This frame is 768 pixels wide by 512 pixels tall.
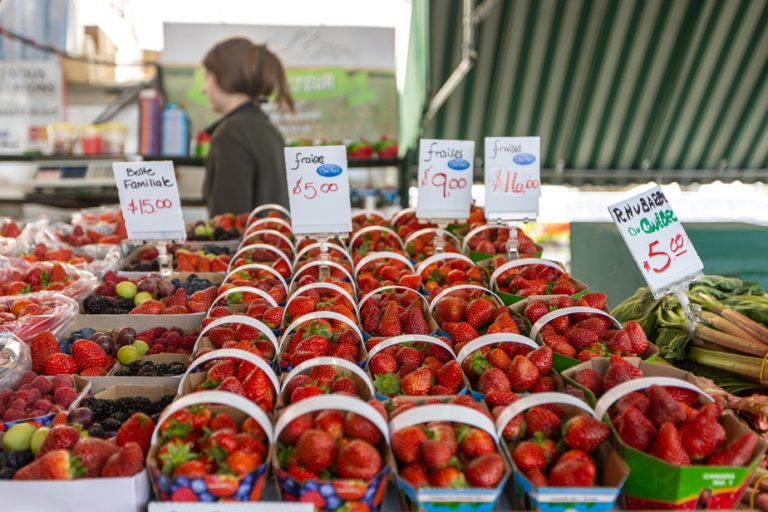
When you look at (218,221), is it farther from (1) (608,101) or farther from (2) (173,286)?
(1) (608,101)

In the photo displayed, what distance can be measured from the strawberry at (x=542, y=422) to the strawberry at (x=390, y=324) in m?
0.56

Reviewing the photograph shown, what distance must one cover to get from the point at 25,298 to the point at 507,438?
177cm

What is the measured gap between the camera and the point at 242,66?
148 inches

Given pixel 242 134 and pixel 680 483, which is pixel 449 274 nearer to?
pixel 680 483

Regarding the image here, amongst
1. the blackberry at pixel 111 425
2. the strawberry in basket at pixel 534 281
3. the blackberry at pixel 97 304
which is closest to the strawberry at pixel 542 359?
the strawberry in basket at pixel 534 281

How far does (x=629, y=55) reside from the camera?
17.8 feet

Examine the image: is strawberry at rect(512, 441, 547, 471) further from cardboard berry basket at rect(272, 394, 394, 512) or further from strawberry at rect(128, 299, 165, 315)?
strawberry at rect(128, 299, 165, 315)

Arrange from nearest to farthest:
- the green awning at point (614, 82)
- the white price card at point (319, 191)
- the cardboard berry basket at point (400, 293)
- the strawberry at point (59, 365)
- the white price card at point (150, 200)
→ 1. the strawberry at point (59, 365)
2. the cardboard berry basket at point (400, 293)
3. the white price card at point (319, 191)
4. the white price card at point (150, 200)
5. the green awning at point (614, 82)

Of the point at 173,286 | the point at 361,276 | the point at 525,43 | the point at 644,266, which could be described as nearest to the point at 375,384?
the point at 361,276

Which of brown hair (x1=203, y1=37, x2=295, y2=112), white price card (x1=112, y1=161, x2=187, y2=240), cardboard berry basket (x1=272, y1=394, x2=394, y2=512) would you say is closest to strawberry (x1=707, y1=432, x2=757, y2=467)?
cardboard berry basket (x1=272, y1=394, x2=394, y2=512)

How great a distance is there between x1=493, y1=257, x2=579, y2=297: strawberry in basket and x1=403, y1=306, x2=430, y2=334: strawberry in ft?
1.41

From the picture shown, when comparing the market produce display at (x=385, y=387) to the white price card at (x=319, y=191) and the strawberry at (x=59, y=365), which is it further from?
the white price card at (x=319, y=191)

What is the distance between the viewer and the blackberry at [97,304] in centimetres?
228

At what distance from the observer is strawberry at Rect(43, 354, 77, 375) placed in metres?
1.75
